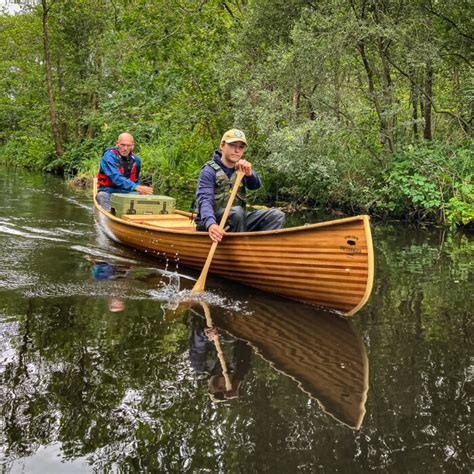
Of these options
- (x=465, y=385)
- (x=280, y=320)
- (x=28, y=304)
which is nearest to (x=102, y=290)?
(x=28, y=304)

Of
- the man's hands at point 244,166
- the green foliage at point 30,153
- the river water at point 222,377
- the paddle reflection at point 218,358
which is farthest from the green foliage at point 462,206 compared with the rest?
the green foliage at point 30,153

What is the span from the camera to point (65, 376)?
275 cm

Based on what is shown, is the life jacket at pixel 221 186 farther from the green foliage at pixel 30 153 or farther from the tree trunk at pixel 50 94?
the green foliage at pixel 30 153

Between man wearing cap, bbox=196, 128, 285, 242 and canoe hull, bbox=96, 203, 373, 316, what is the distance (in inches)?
9.7

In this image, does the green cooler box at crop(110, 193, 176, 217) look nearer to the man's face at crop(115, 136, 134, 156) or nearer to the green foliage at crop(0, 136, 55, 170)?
the man's face at crop(115, 136, 134, 156)

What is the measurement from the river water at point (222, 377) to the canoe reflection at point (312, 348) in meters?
0.01

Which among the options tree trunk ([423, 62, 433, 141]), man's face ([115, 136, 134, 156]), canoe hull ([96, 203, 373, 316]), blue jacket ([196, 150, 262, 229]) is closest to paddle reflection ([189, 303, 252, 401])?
canoe hull ([96, 203, 373, 316])

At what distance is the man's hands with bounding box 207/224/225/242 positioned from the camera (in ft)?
14.9

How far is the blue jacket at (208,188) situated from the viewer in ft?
15.4

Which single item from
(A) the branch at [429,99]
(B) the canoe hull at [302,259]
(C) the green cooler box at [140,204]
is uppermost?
(A) the branch at [429,99]

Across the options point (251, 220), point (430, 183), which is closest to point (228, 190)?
point (251, 220)

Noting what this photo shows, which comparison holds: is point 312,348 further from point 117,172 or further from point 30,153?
point 30,153

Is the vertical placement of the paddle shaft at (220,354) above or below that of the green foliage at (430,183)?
below

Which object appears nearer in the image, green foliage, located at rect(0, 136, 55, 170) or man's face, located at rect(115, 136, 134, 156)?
man's face, located at rect(115, 136, 134, 156)
